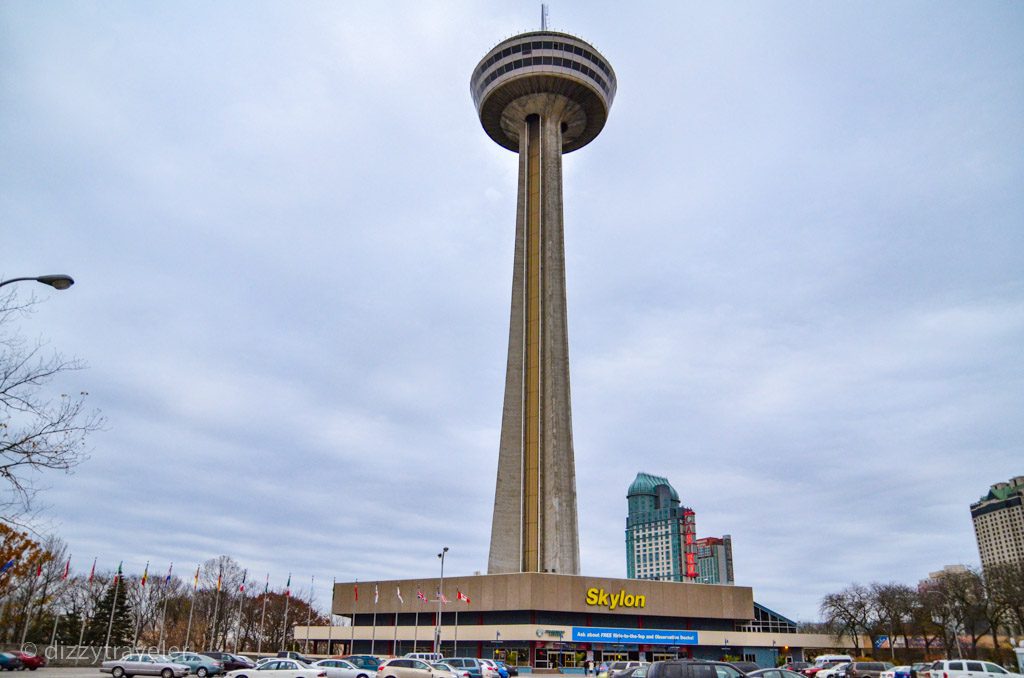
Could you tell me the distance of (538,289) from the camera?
79062mm

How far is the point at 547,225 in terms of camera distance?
8112 centimetres

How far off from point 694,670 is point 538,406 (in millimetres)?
54157

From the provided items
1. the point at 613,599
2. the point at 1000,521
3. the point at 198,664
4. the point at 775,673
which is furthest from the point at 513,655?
the point at 1000,521

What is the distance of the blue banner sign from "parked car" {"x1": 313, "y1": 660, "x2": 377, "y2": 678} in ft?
118

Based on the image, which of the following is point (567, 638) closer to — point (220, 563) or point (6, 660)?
point (6, 660)

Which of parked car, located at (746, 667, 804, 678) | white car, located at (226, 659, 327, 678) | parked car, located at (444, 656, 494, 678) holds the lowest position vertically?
parked car, located at (444, 656, 494, 678)

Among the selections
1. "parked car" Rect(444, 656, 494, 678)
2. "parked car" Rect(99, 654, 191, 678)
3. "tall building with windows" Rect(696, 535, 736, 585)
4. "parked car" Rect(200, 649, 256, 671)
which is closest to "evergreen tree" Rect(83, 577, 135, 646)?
"parked car" Rect(200, 649, 256, 671)

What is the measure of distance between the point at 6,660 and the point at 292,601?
7104 centimetres

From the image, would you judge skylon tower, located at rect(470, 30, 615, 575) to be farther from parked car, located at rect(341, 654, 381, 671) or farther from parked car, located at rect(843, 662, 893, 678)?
parked car, located at rect(341, 654, 381, 671)

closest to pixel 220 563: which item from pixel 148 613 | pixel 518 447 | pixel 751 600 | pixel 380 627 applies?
pixel 148 613

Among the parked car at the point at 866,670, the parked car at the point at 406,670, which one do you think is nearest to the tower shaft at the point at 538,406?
the parked car at the point at 866,670

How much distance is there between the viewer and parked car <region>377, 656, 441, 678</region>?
29234 mm

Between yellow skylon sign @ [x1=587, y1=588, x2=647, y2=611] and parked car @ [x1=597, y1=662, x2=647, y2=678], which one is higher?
yellow skylon sign @ [x1=587, y1=588, x2=647, y2=611]

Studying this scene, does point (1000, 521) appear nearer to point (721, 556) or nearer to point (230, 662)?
point (721, 556)
